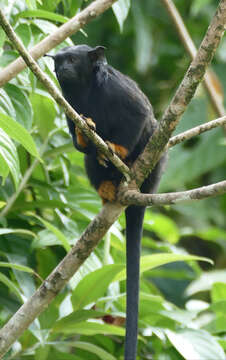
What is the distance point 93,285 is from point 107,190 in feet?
1.42

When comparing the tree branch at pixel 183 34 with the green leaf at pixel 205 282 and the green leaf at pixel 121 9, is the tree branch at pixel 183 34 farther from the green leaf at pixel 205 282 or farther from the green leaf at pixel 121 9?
the green leaf at pixel 205 282

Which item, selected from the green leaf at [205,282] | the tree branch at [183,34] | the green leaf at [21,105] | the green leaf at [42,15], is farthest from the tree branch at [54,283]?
the green leaf at [205,282]

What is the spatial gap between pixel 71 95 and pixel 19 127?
79 centimetres

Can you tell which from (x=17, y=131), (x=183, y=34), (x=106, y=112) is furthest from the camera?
(x=183, y=34)

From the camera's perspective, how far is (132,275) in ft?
8.42

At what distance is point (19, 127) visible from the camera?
216 cm

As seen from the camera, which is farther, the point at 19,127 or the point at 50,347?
the point at 50,347

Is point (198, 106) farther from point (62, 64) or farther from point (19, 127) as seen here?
point (19, 127)

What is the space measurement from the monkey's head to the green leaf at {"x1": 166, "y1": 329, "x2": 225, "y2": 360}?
1251 millimetres

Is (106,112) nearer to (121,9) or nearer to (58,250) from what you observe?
(121,9)

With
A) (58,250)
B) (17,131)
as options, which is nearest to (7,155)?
(17,131)

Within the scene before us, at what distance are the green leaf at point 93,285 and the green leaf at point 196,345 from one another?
0.41 metres

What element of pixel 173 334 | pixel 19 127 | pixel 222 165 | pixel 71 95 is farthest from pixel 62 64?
pixel 222 165

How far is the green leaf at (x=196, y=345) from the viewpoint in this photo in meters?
2.70
